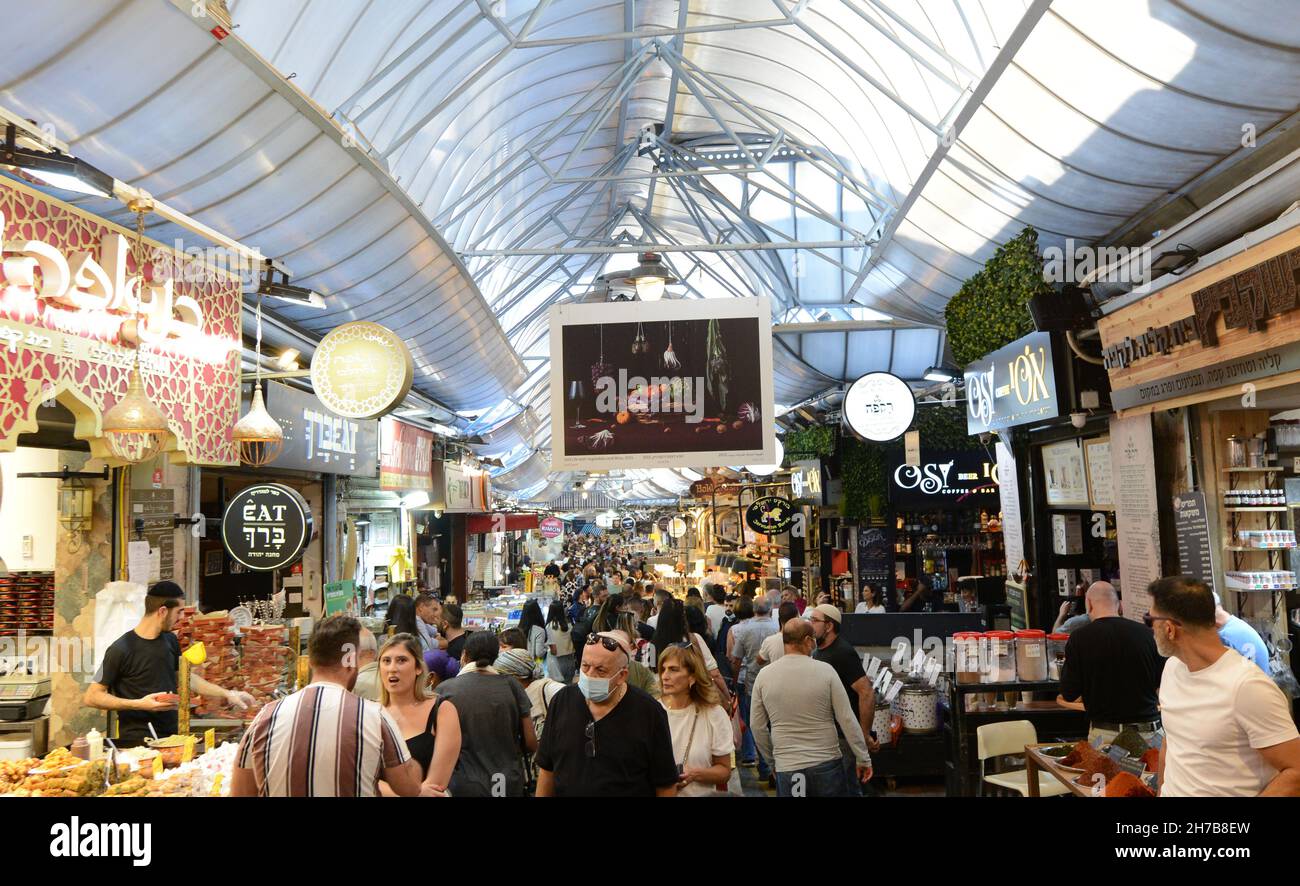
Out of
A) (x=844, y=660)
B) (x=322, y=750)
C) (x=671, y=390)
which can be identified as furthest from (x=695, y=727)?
(x=671, y=390)

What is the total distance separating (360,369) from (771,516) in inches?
432

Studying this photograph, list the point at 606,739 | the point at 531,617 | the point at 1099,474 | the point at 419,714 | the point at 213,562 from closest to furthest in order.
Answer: the point at 606,739 < the point at 419,714 < the point at 1099,474 < the point at 531,617 < the point at 213,562

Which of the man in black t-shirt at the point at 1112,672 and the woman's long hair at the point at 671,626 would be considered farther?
the woman's long hair at the point at 671,626

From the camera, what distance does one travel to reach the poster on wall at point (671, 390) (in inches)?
242

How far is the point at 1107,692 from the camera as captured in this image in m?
5.57

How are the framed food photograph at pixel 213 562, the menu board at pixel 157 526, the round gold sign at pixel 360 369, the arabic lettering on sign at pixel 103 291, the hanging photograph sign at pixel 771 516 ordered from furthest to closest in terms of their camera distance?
the hanging photograph sign at pixel 771 516
the framed food photograph at pixel 213 562
the menu board at pixel 157 526
the round gold sign at pixel 360 369
the arabic lettering on sign at pixel 103 291

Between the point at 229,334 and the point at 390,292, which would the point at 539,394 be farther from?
the point at 229,334

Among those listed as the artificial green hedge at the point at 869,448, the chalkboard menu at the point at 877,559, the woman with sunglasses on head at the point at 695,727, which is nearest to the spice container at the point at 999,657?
the woman with sunglasses on head at the point at 695,727

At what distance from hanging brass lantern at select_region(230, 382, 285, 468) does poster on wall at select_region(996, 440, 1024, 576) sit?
7283 millimetres

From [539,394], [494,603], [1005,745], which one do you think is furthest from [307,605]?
[539,394]

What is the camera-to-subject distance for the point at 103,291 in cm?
526

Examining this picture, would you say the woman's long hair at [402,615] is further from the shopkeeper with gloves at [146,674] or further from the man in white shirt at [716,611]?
the man in white shirt at [716,611]

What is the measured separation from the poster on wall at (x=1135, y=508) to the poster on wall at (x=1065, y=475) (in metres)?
1.22

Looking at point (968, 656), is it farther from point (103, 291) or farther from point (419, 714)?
point (103, 291)
